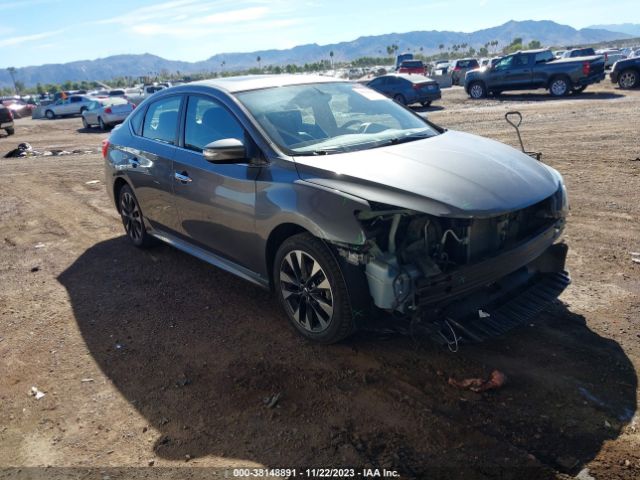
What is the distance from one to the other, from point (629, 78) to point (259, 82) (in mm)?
22117

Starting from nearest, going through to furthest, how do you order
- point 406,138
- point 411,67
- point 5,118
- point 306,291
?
point 306,291 → point 406,138 → point 5,118 → point 411,67

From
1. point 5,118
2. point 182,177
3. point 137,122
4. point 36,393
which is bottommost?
point 36,393

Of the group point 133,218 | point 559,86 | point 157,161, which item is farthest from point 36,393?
point 559,86

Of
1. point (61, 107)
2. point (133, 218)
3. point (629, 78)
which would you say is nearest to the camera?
point (133, 218)

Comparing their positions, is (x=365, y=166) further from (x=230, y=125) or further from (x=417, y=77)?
(x=417, y=77)

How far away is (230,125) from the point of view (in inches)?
169

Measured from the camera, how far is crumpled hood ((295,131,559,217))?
3180mm

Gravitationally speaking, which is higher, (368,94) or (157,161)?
(368,94)

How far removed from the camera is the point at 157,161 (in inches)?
203

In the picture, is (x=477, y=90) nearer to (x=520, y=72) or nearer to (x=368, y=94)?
(x=520, y=72)

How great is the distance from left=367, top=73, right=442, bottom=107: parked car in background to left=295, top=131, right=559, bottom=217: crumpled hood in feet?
61.1

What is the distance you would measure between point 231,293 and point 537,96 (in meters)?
20.7

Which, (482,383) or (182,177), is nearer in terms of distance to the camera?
(482,383)

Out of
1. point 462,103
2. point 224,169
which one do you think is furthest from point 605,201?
point 462,103
